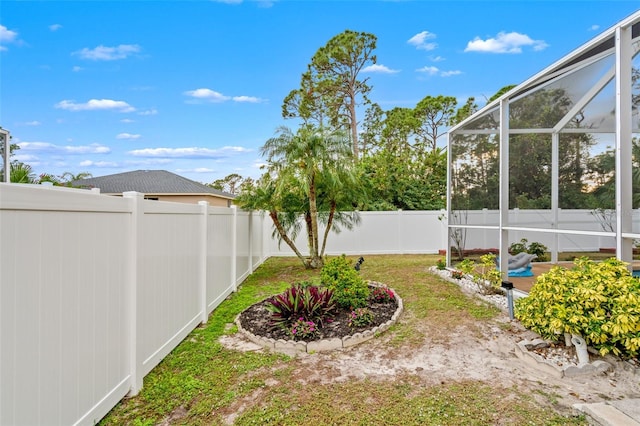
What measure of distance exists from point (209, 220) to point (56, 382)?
3.09 meters

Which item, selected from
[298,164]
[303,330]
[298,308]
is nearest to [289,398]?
[303,330]

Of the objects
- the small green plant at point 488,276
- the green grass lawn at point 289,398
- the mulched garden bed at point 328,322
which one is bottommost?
the green grass lawn at point 289,398

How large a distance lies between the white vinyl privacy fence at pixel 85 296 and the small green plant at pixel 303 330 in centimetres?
129

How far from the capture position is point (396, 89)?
1661cm

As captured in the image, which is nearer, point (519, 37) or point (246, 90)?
point (519, 37)

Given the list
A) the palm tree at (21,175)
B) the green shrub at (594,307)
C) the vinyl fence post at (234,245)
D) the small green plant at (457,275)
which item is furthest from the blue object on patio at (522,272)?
the palm tree at (21,175)

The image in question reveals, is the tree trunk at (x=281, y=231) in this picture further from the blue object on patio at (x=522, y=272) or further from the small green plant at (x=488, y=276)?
the blue object on patio at (x=522, y=272)

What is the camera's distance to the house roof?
15.5 meters

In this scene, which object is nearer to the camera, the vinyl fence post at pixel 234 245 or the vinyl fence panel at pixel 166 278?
the vinyl fence panel at pixel 166 278

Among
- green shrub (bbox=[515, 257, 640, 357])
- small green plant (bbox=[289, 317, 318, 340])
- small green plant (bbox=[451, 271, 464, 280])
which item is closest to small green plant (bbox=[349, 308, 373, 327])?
small green plant (bbox=[289, 317, 318, 340])

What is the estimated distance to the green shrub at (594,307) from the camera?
2.78 metres

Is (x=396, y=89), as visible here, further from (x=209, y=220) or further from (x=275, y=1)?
(x=209, y=220)

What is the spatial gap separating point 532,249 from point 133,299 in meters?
6.79

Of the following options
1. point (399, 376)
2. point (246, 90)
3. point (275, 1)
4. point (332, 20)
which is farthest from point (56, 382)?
point (332, 20)
